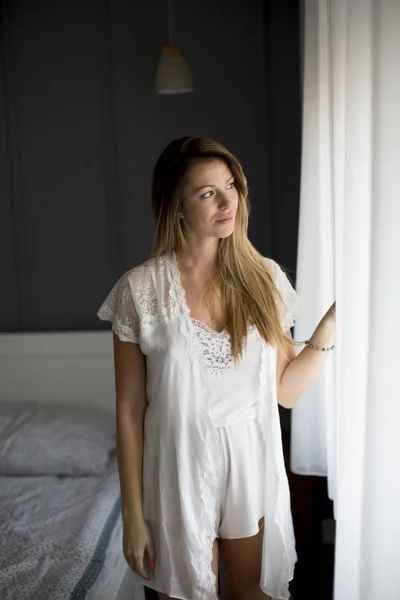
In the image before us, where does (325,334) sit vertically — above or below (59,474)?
above

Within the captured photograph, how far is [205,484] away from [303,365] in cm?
33

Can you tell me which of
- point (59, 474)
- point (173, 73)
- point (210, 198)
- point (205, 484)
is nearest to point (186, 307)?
point (210, 198)

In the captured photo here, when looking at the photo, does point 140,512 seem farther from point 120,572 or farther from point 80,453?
point 80,453

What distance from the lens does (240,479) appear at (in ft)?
4.69

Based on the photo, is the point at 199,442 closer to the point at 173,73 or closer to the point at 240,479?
the point at 240,479

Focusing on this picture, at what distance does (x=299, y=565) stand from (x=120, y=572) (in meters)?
0.72

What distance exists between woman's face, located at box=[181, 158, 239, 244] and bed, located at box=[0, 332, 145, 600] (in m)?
1.06

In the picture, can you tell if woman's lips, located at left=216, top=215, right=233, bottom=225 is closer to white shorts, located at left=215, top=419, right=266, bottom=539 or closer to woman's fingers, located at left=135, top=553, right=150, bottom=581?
white shorts, located at left=215, top=419, right=266, bottom=539

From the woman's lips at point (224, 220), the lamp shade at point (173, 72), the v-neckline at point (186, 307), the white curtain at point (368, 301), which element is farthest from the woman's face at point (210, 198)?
the lamp shade at point (173, 72)

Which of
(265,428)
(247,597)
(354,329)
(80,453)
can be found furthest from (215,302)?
(80,453)

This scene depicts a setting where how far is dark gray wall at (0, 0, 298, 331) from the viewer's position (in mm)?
2910

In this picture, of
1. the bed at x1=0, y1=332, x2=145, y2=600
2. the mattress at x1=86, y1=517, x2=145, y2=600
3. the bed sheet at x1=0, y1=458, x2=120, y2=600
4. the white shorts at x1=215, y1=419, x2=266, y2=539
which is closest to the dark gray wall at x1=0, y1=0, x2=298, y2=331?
the bed at x1=0, y1=332, x2=145, y2=600

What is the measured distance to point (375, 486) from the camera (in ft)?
3.62

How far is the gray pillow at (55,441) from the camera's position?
8.61ft
